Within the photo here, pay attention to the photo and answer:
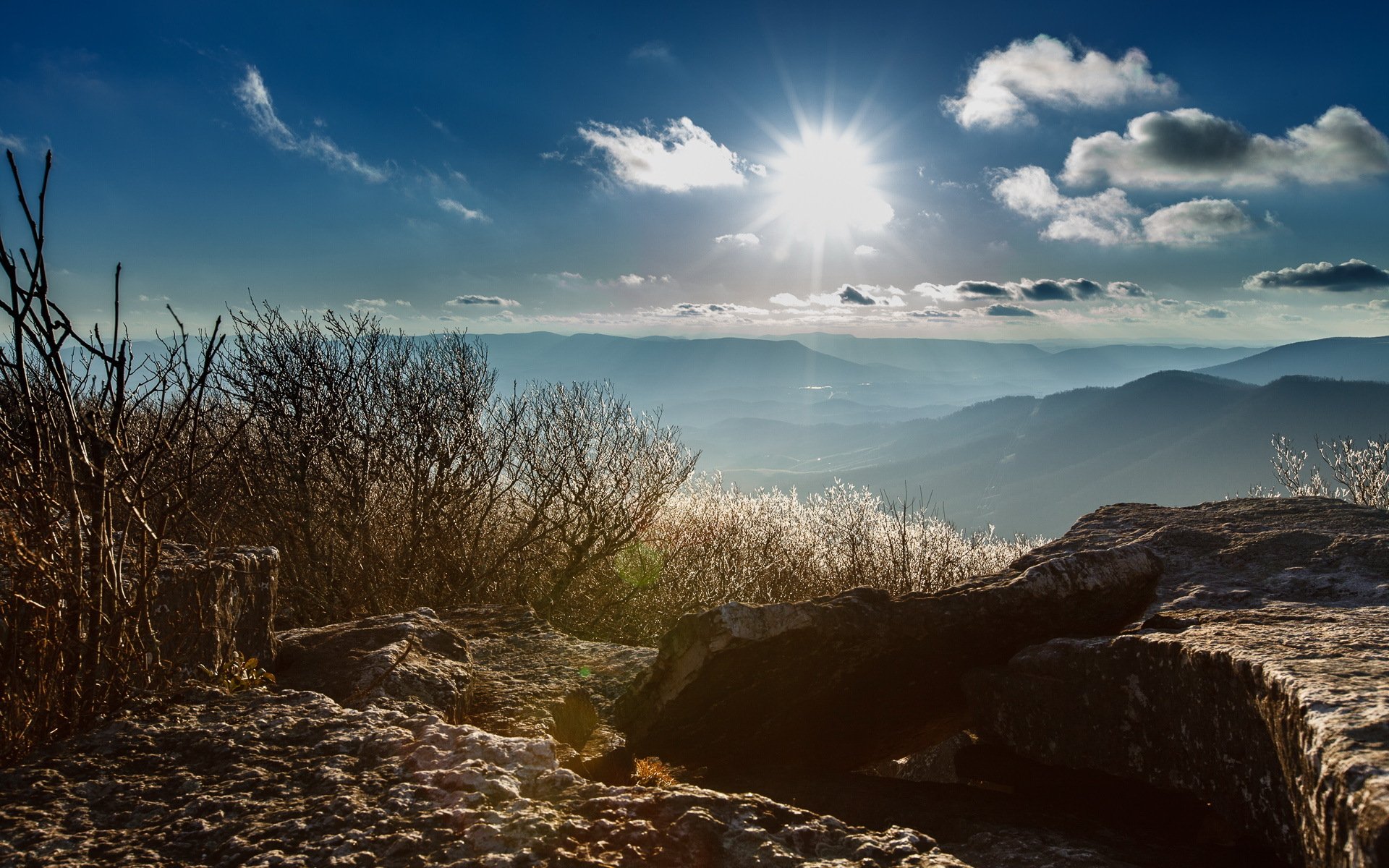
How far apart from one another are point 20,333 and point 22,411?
0.59 metres

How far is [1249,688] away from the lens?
127 inches

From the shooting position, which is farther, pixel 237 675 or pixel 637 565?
pixel 637 565

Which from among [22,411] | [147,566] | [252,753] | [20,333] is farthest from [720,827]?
[22,411]

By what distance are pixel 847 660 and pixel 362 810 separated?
3112 mm

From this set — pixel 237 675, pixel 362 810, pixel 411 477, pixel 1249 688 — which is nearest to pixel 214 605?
pixel 237 675

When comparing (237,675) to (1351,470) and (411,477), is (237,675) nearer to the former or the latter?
(411,477)

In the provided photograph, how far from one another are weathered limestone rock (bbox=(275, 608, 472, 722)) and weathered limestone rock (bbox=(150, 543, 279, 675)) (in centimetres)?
32

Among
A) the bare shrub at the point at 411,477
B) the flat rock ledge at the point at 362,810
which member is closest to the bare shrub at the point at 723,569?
the bare shrub at the point at 411,477

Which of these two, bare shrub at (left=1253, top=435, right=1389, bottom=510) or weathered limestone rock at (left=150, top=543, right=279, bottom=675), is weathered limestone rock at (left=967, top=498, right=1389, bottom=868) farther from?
bare shrub at (left=1253, top=435, right=1389, bottom=510)

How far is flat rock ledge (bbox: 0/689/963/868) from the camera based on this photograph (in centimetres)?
208

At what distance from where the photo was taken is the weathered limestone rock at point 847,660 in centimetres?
450

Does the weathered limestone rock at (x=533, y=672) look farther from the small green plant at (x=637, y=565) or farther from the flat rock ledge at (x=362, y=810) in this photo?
the small green plant at (x=637, y=565)

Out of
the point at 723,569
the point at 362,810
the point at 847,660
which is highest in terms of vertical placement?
the point at 362,810

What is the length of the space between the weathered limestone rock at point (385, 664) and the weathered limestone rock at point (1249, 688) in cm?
337
